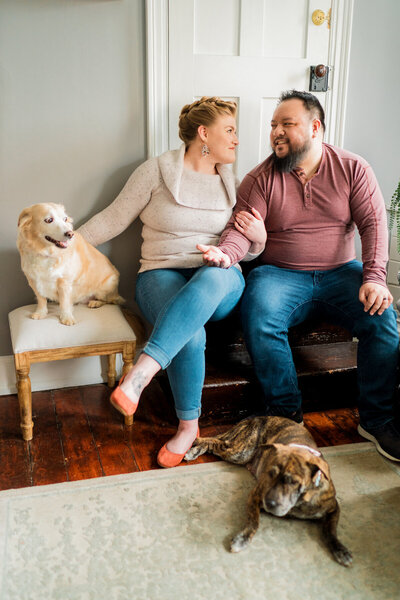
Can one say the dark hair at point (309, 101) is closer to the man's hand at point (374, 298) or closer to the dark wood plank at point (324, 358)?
the man's hand at point (374, 298)

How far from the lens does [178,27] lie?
2143 mm

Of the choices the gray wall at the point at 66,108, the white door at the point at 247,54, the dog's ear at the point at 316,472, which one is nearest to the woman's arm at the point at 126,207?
the gray wall at the point at 66,108

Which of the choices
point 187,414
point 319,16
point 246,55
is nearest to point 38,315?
point 187,414

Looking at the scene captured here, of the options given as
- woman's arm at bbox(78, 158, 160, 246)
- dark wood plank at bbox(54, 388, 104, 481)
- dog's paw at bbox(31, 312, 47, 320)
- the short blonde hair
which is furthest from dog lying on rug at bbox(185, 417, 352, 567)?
the short blonde hair

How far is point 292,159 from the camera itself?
2051mm

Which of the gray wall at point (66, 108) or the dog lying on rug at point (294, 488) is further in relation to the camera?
the gray wall at point (66, 108)

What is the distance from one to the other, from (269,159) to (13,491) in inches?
62.8

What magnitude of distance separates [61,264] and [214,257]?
0.59 meters

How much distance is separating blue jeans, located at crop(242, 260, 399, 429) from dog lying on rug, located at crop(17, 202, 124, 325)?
0.63 metres

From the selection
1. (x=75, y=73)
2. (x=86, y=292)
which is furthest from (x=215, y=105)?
(x=86, y=292)

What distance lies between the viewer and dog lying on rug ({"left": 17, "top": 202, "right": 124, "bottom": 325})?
180cm

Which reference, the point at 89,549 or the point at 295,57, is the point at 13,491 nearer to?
the point at 89,549

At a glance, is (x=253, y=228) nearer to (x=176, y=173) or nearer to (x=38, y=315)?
(x=176, y=173)

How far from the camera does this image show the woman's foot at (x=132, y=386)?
1.59 meters
